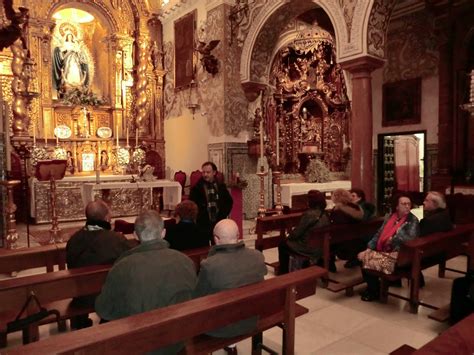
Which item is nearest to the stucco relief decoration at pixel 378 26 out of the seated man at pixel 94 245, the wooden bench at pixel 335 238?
the wooden bench at pixel 335 238

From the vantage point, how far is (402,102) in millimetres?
10602

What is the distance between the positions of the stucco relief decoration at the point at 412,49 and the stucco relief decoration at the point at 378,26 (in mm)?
3256

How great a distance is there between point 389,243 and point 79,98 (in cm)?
942

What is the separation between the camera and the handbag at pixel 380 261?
14.5 ft

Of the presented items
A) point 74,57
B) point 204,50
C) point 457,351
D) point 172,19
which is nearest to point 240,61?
point 204,50

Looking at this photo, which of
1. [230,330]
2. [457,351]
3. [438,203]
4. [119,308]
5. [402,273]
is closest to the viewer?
[457,351]

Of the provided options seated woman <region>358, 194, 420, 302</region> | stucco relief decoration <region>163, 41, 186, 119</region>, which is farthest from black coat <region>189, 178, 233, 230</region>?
stucco relief decoration <region>163, 41, 186, 119</region>

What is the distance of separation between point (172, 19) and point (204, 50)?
2.96 m

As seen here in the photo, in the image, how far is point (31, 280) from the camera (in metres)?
3.03

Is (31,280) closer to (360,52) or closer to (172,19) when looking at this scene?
(360,52)

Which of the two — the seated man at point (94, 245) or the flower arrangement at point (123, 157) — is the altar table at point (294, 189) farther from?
the seated man at point (94, 245)

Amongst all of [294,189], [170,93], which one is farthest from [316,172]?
[170,93]

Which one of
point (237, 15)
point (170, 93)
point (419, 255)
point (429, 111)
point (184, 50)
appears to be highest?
point (237, 15)

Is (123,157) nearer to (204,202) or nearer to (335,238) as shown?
(204,202)
